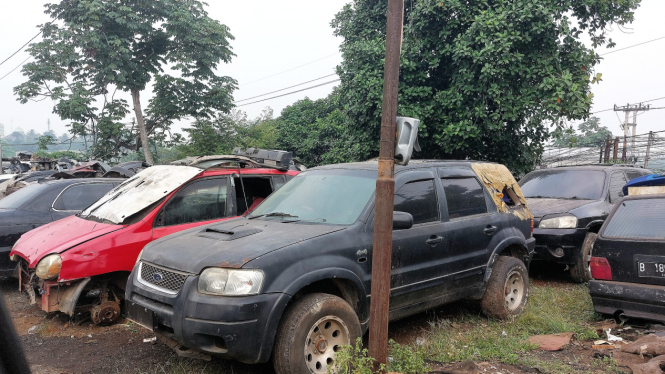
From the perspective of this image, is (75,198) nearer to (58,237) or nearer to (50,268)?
(58,237)

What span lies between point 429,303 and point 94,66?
19.4 metres

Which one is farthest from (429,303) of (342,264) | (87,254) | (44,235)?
(44,235)

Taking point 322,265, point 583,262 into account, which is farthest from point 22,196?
point 583,262

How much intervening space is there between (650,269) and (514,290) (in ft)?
4.80

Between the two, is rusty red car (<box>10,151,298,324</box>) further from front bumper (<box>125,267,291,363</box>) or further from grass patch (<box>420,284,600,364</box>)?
grass patch (<box>420,284,600,364</box>)

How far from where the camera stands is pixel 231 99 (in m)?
22.6

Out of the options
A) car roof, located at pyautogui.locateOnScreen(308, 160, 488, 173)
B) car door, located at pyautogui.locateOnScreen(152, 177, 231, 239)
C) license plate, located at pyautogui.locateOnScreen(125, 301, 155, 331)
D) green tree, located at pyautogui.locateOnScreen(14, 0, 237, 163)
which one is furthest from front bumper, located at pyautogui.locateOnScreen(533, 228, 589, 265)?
green tree, located at pyautogui.locateOnScreen(14, 0, 237, 163)

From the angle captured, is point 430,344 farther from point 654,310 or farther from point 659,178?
point 659,178

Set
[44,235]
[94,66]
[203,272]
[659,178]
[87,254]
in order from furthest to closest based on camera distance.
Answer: [94,66], [659,178], [44,235], [87,254], [203,272]

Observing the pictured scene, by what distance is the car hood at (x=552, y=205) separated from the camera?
7496 mm

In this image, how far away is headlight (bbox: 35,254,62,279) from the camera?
486cm

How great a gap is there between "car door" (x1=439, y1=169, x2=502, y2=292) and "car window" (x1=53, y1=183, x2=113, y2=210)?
18.3 ft

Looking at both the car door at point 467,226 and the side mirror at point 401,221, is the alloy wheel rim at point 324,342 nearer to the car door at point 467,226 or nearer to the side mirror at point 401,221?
the side mirror at point 401,221

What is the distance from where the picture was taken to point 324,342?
3660 mm
